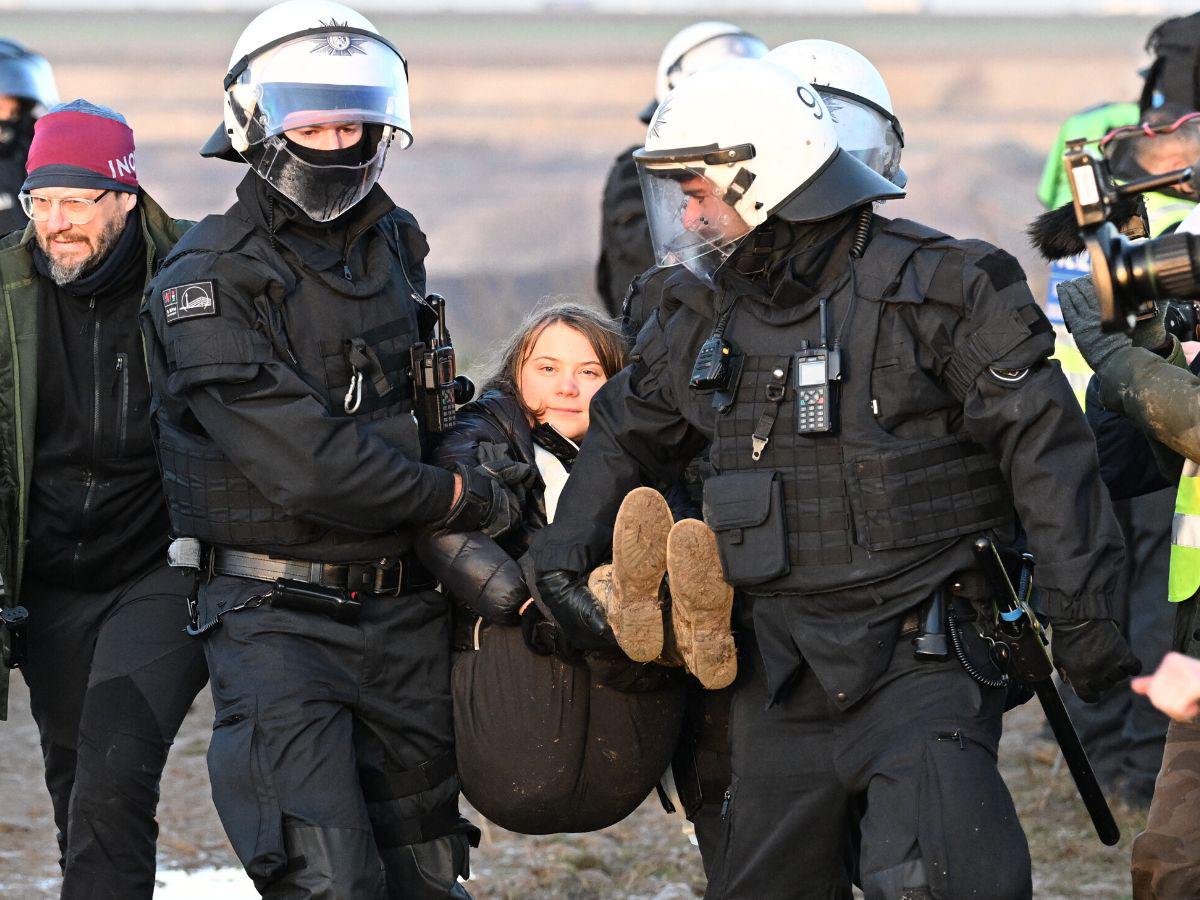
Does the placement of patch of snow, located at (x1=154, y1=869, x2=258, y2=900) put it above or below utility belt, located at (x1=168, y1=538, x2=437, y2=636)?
below

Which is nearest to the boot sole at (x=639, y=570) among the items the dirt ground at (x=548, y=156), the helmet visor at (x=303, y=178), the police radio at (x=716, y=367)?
the police radio at (x=716, y=367)

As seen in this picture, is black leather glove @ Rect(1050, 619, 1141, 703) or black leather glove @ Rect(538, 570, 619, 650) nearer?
black leather glove @ Rect(1050, 619, 1141, 703)

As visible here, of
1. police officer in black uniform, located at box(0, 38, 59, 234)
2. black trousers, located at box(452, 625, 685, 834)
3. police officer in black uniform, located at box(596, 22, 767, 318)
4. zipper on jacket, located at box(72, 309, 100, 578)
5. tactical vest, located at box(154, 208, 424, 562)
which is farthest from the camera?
police officer in black uniform, located at box(596, 22, 767, 318)

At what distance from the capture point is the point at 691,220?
4426 mm

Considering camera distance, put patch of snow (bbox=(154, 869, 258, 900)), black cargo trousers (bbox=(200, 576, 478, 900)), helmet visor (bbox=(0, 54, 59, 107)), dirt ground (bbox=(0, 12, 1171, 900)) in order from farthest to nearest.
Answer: helmet visor (bbox=(0, 54, 59, 107)), dirt ground (bbox=(0, 12, 1171, 900)), patch of snow (bbox=(154, 869, 258, 900)), black cargo trousers (bbox=(200, 576, 478, 900))

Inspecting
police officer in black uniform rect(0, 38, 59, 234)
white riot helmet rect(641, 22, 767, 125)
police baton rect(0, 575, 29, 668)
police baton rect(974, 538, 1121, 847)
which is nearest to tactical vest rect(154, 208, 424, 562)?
police baton rect(0, 575, 29, 668)

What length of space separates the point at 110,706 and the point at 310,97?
1.68 meters

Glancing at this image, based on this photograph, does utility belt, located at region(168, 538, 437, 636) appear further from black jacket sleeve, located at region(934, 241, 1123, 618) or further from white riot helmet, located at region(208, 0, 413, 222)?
black jacket sleeve, located at region(934, 241, 1123, 618)

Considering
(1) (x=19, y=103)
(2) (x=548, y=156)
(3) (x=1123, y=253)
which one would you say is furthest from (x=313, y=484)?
(2) (x=548, y=156)

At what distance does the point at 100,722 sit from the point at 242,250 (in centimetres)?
132

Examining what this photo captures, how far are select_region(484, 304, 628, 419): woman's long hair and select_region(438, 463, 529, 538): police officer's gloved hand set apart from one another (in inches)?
16.8

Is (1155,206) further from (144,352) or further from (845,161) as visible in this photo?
(144,352)

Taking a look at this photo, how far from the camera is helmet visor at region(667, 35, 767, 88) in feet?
26.6

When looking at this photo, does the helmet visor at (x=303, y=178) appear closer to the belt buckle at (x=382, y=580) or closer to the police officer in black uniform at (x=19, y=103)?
the belt buckle at (x=382, y=580)
